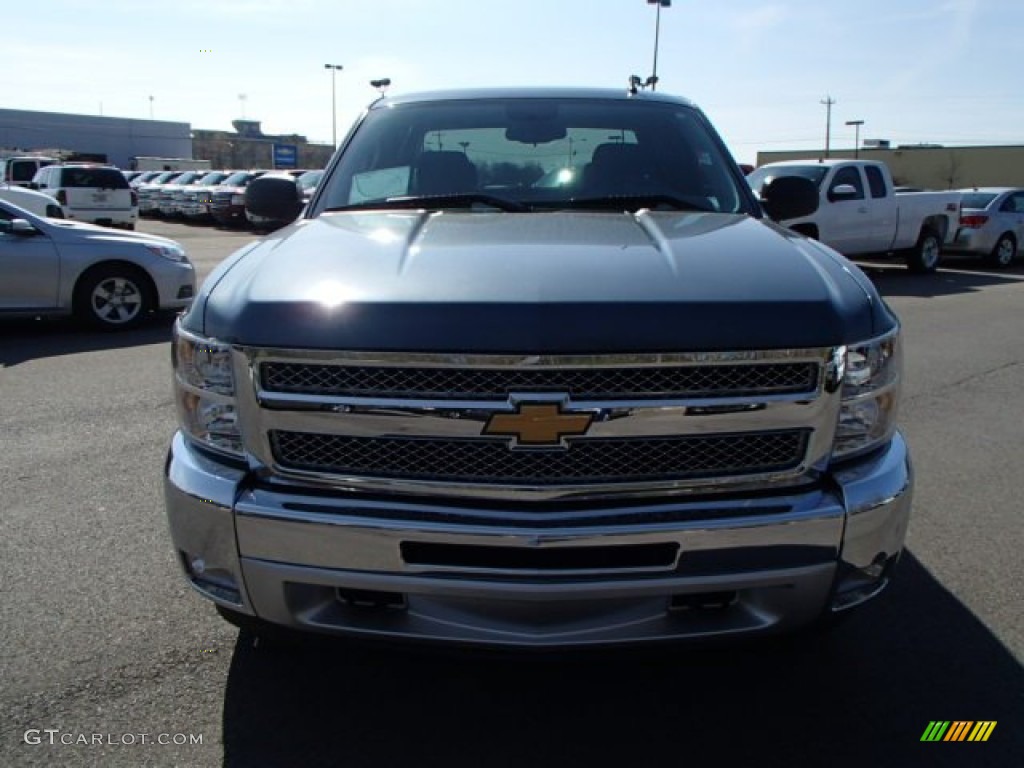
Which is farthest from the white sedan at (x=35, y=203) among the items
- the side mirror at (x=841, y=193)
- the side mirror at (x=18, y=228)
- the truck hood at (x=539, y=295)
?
the truck hood at (x=539, y=295)

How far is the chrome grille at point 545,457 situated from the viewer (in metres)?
2.28

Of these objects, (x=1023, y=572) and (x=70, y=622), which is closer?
(x=70, y=622)

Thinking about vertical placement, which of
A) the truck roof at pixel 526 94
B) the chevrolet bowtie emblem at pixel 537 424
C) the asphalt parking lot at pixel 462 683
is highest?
the truck roof at pixel 526 94

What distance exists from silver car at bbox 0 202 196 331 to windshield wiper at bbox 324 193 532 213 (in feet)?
22.3

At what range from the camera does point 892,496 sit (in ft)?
7.95

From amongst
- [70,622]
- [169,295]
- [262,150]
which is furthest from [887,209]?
[262,150]

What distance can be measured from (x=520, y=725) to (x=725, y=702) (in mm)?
669

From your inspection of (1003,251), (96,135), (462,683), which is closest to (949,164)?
(1003,251)

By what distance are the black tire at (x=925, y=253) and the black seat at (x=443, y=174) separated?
15.2 meters

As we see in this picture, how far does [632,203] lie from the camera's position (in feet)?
11.4

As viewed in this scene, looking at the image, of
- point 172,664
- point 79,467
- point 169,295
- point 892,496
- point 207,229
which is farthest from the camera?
point 207,229

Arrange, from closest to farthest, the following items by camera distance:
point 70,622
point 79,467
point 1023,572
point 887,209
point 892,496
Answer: point 892,496 → point 70,622 → point 1023,572 → point 79,467 → point 887,209

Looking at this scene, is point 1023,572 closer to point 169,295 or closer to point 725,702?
point 725,702

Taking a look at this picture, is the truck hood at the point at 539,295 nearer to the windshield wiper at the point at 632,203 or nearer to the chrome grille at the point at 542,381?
the chrome grille at the point at 542,381
